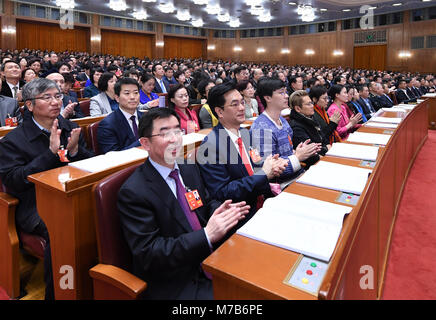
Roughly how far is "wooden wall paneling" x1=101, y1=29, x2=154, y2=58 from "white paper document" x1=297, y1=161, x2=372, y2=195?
17405mm

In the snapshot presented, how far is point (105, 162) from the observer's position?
1641mm

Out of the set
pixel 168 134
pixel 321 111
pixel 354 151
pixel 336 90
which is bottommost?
pixel 354 151

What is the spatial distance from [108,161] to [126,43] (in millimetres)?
18001

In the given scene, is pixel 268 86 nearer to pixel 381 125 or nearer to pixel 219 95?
pixel 219 95

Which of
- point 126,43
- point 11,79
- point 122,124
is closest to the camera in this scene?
point 122,124

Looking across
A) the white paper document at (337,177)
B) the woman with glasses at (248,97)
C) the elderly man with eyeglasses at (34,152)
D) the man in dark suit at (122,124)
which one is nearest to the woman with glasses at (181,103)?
the man in dark suit at (122,124)

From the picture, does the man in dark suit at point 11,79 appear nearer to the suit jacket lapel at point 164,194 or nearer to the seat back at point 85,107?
the seat back at point 85,107

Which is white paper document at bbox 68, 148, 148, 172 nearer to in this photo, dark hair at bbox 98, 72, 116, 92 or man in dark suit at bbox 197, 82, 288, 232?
man in dark suit at bbox 197, 82, 288, 232

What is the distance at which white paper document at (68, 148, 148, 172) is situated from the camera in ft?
5.06

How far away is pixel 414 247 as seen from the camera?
2.38 m

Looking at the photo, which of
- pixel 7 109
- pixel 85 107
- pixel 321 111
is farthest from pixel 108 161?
pixel 85 107
